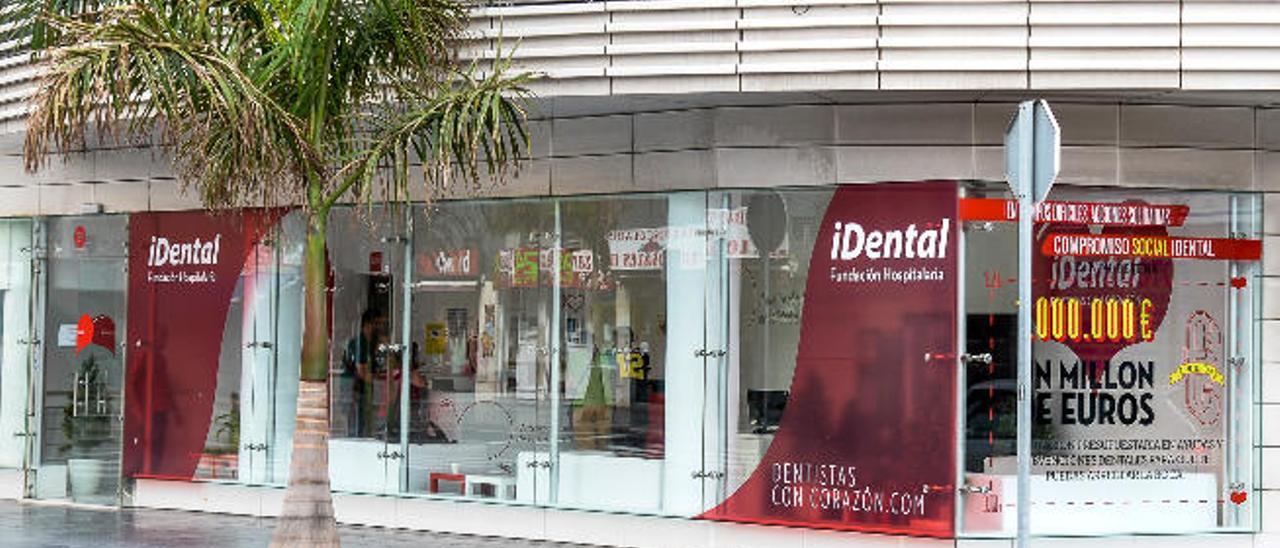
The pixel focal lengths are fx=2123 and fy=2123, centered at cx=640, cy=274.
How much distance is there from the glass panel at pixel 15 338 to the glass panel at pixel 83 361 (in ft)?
0.91

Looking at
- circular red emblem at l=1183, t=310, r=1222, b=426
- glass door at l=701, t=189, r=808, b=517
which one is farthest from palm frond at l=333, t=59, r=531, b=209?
circular red emblem at l=1183, t=310, r=1222, b=426

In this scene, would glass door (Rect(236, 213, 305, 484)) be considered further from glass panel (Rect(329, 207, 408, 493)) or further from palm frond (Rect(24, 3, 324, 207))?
palm frond (Rect(24, 3, 324, 207))

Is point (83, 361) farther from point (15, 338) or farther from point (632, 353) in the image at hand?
point (632, 353)

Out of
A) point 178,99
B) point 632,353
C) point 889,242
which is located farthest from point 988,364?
point 178,99

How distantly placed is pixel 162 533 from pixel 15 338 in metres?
4.55

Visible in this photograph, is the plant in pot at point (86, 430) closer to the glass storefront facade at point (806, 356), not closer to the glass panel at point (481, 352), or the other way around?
the glass storefront facade at point (806, 356)

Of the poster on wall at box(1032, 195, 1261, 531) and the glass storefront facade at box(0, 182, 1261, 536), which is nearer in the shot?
the glass storefront facade at box(0, 182, 1261, 536)

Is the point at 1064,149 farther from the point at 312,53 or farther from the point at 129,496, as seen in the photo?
the point at 129,496

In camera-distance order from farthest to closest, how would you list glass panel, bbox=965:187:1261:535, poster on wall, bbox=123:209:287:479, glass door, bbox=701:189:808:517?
poster on wall, bbox=123:209:287:479 → glass door, bbox=701:189:808:517 → glass panel, bbox=965:187:1261:535

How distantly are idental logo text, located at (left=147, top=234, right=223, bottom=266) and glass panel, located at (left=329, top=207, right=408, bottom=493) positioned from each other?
62.0 inches

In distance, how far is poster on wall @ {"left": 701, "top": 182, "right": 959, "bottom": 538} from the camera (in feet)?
49.7

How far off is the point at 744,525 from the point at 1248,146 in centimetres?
464

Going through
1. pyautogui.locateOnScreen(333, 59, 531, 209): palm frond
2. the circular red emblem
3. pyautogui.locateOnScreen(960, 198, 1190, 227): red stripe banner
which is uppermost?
pyautogui.locateOnScreen(333, 59, 531, 209): palm frond

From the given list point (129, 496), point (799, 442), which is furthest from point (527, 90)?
point (129, 496)
